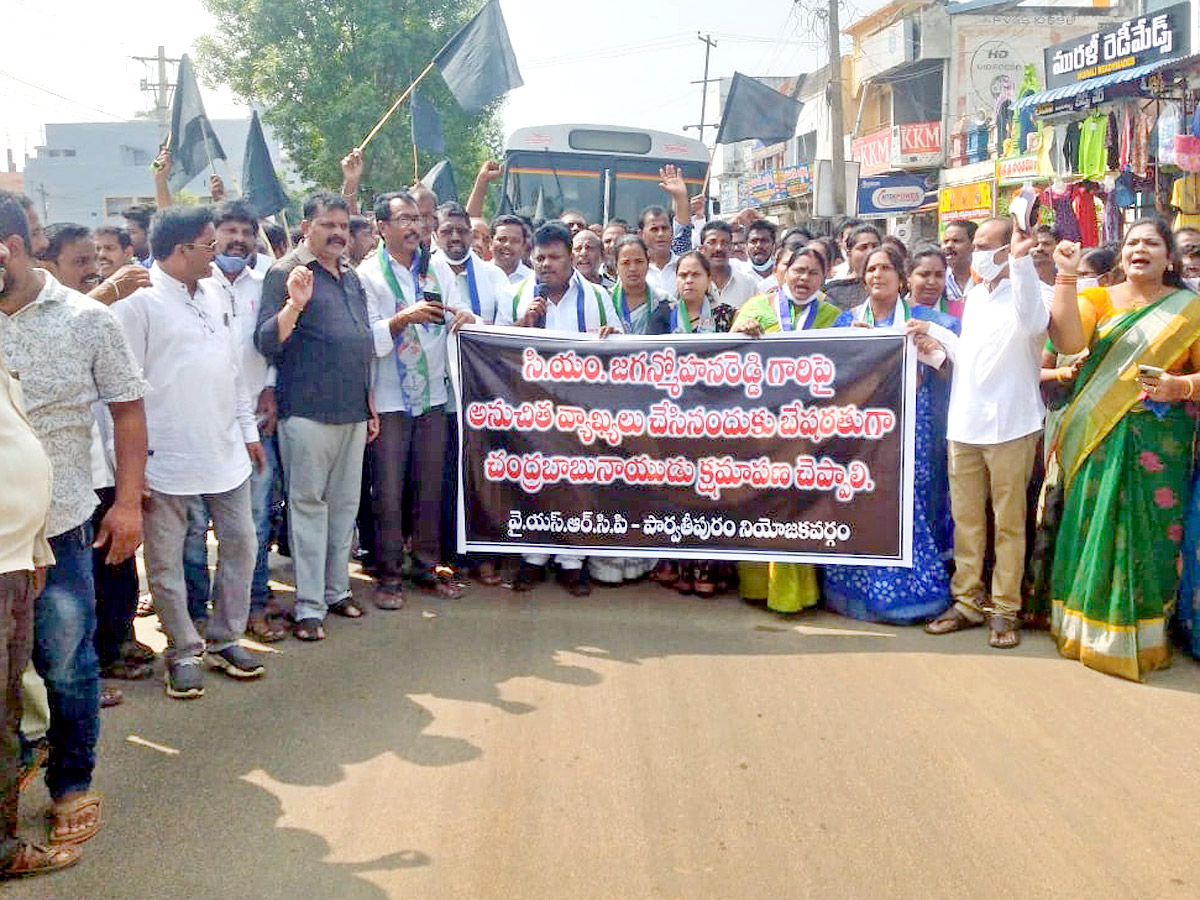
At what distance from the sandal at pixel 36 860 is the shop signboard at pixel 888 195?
24811mm

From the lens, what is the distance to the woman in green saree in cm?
468

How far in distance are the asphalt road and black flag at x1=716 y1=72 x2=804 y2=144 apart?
6297mm

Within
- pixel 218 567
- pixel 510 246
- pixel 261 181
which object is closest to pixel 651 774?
pixel 218 567

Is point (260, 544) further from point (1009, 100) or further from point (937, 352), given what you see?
point (1009, 100)

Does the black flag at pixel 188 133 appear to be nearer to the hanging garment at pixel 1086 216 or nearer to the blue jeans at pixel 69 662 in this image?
the blue jeans at pixel 69 662

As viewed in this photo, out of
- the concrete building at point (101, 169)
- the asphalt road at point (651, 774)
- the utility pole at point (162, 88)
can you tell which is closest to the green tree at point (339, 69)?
the utility pole at point (162, 88)

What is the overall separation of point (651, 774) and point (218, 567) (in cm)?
211

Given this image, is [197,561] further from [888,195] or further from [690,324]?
[888,195]

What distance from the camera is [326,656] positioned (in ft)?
16.3

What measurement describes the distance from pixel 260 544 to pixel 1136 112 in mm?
12557

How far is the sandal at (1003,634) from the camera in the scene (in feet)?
16.4

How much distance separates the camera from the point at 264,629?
17.0 feet

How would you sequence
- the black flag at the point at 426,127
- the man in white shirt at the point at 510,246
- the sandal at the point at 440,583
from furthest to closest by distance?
the black flag at the point at 426,127 → the man in white shirt at the point at 510,246 → the sandal at the point at 440,583

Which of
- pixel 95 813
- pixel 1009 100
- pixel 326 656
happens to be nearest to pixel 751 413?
pixel 326 656
